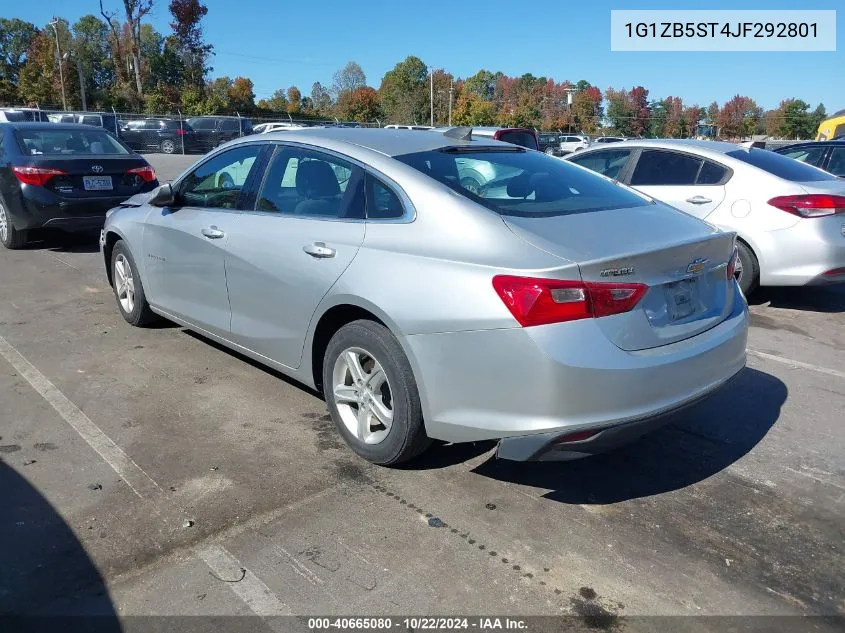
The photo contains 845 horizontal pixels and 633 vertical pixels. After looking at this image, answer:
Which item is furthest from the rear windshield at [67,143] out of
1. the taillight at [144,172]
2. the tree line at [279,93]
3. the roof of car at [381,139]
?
the tree line at [279,93]

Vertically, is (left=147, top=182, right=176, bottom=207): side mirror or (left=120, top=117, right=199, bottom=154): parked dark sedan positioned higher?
(left=120, top=117, right=199, bottom=154): parked dark sedan

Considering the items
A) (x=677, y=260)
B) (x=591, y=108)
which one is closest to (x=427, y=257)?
(x=677, y=260)

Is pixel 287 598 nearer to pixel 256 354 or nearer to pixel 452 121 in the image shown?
pixel 256 354

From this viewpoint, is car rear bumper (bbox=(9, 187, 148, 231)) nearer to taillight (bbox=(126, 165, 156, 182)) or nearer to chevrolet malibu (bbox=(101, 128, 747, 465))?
taillight (bbox=(126, 165, 156, 182))

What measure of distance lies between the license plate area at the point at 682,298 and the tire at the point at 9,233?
826 centimetres

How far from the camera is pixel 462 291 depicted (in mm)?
2973

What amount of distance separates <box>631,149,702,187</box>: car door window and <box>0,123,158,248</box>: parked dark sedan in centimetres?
598

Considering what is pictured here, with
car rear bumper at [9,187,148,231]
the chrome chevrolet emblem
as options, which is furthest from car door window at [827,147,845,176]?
car rear bumper at [9,187,148,231]

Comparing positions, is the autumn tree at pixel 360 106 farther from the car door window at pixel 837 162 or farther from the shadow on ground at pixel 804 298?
the shadow on ground at pixel 804 298

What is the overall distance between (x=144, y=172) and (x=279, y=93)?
111 m

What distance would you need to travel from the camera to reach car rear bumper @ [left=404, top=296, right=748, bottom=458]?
2807mm

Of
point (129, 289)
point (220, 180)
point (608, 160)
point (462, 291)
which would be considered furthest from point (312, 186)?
point (608, 160)

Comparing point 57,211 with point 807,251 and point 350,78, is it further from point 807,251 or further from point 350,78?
point 350,78

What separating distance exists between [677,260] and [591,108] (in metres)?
89.9
